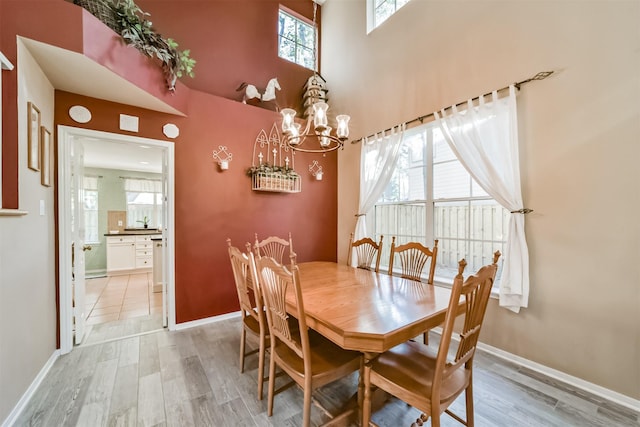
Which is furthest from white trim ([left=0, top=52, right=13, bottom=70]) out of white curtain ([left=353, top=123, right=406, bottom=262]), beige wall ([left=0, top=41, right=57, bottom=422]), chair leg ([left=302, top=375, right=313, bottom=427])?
white curtain ([left=353, top=123, right=406, bottom=262])

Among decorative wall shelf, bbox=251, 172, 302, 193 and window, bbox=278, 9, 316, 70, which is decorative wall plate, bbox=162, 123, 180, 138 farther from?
window, bbox=278, 9, 316, 70

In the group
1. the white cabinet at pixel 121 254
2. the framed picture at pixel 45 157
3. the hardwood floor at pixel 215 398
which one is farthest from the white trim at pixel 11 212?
the white cabinet at pixel 121 254

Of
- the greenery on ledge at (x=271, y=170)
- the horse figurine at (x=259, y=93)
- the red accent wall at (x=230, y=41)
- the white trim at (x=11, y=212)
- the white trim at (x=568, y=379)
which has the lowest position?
the white trim at (x=568, y=379)

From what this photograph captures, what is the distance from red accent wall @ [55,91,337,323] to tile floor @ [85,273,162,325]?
0.93 meters

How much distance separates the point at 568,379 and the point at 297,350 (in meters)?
2.11

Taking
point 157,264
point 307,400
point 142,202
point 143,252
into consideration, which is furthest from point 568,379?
point 142,202

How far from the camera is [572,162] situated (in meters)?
1.95

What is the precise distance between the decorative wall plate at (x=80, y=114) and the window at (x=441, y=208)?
3328 mm

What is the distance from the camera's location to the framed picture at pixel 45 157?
6.70 feet

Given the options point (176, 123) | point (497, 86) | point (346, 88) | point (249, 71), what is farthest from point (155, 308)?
point (497, 86)

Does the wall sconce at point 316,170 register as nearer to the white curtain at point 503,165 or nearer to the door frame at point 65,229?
the white curtain at point 503,165

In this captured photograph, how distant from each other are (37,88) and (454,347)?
160 inches

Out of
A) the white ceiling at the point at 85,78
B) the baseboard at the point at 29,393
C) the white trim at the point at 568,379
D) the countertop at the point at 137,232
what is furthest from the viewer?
the countertop at the point at 137,232

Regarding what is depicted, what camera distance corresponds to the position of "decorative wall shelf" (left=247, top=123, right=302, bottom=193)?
3297mm
